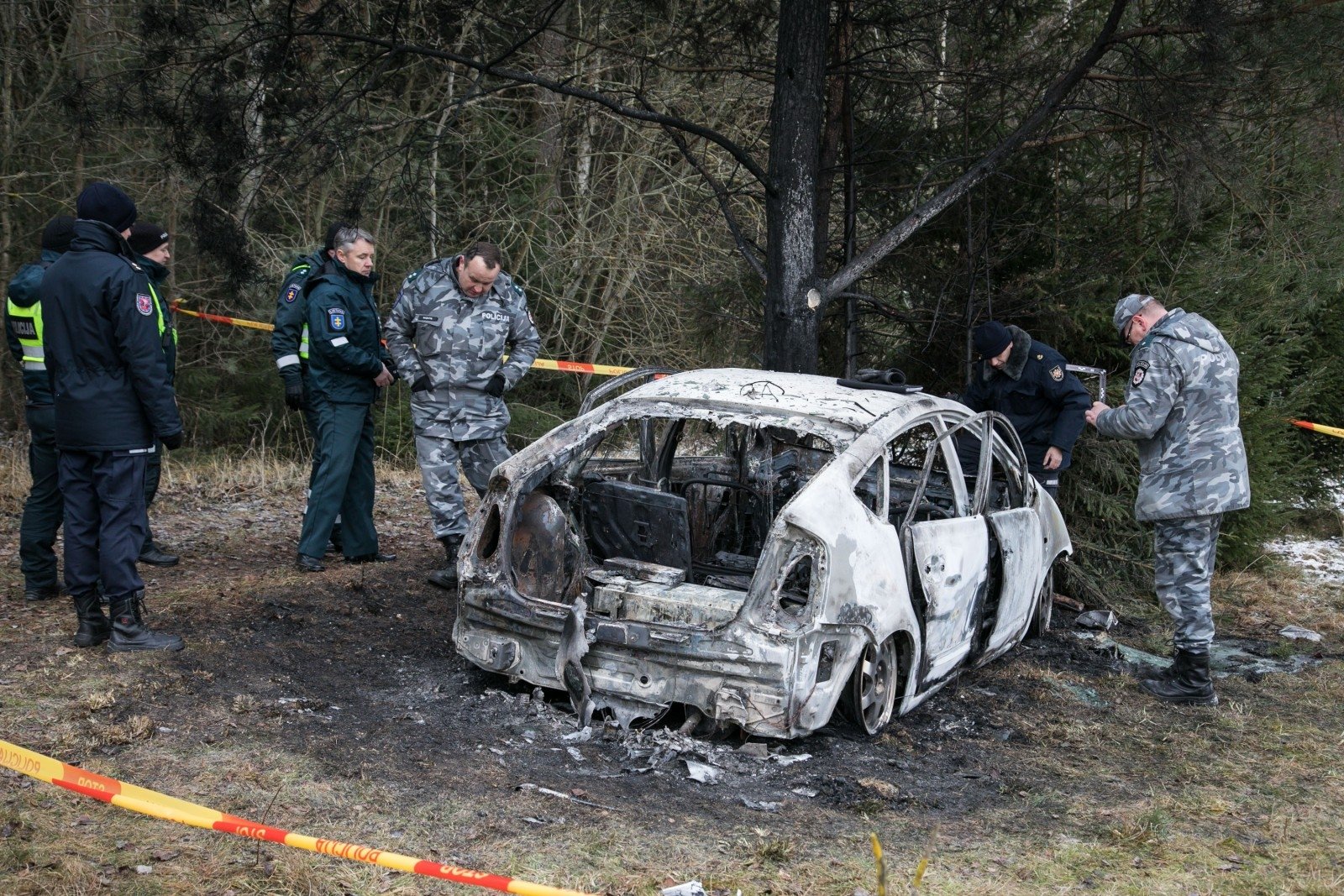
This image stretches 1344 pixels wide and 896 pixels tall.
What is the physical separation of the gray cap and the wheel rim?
7.89 ft

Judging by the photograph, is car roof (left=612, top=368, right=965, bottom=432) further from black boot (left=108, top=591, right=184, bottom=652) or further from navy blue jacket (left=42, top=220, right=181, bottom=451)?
black boot (left=108, top=591, right=184, bottom=652)

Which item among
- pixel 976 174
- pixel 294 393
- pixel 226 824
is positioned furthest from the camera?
pixel 294 393

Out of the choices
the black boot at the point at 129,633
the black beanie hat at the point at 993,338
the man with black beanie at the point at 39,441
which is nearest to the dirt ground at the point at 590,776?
the black boot at the point at 129,633

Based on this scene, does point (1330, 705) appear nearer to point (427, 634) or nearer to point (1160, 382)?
point (1160, 382)

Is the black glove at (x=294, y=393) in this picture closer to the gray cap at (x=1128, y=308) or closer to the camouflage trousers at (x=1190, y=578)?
the gray cap at (x=1128, y=308)

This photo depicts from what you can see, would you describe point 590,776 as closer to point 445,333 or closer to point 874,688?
point 874,688

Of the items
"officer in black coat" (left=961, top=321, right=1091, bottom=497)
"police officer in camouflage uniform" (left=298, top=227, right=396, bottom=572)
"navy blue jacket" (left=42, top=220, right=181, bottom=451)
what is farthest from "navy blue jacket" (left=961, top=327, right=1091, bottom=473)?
"navy blue jacket" (left=42, top=220, right=181, bottom=451)

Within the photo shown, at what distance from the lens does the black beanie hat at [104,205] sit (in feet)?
18.7

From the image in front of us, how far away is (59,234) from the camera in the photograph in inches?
271

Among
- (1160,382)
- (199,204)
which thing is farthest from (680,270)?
(1160,382)

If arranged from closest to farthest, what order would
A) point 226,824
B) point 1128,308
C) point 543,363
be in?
point 226,824 < point 1128,308 < point 543,363

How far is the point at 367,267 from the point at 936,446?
3.86 meters

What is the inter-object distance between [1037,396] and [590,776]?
4315 mm

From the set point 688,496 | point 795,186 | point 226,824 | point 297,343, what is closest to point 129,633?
point 297,343
